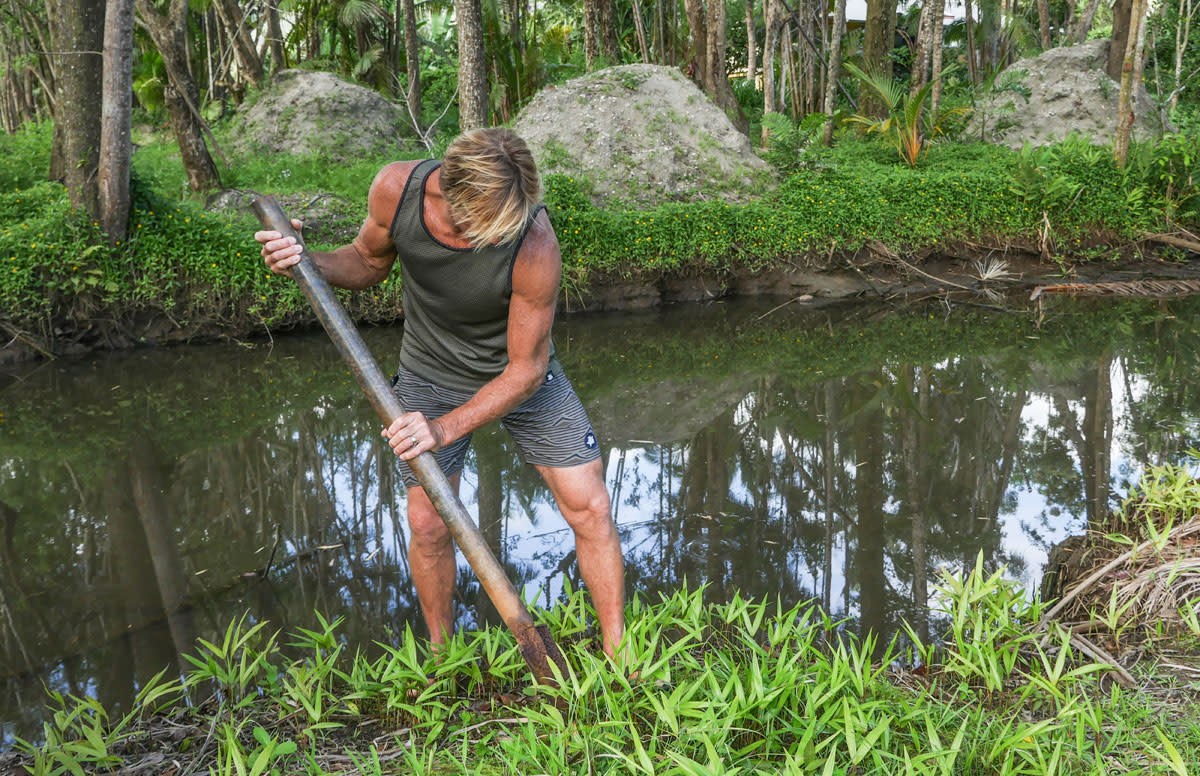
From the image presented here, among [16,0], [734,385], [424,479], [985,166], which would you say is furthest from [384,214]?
[16,0]

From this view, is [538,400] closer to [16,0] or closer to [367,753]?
[367,753]

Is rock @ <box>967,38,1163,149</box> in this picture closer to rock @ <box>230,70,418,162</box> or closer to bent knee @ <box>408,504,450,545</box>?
rock @ <box>230,70,418,162</box>

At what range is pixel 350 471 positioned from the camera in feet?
17.0

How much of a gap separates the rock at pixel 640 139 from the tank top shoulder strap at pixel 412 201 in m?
7.79

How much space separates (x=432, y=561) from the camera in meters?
2.93

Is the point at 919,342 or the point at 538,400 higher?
the point at 538,400

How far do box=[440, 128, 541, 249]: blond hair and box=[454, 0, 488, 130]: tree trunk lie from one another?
7.59 metres

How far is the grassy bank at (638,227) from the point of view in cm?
766

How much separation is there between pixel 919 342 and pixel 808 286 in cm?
226

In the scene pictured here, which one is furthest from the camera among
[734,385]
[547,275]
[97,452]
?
[734,385]

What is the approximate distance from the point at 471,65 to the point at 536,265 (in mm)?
7920

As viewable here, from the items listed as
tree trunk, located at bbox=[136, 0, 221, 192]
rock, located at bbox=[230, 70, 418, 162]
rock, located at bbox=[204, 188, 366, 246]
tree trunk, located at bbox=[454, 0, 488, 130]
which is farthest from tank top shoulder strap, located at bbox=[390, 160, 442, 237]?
rock, located at bbox=[230, 70, 418, 162]

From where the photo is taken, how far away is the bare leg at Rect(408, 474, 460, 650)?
2.88 metres

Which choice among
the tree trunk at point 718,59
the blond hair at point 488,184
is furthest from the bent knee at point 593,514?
the tree trunk at point 718,59
